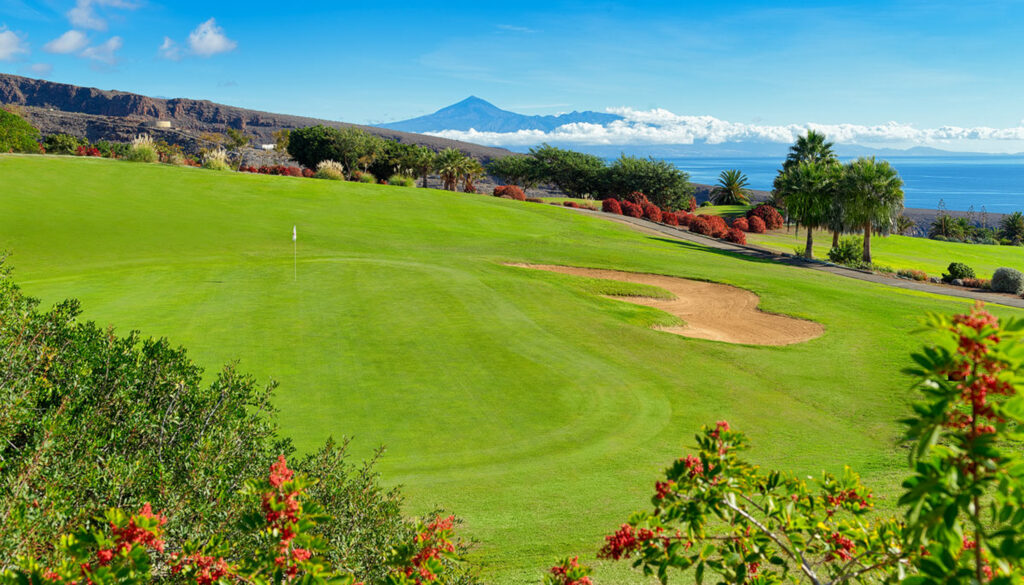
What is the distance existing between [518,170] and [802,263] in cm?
6496

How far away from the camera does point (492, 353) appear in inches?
706

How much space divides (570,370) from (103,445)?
1249 cm

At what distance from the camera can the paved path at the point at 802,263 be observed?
3594 cm

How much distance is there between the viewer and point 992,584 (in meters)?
2.46

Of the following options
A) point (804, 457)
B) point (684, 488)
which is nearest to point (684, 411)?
point (804, 457)

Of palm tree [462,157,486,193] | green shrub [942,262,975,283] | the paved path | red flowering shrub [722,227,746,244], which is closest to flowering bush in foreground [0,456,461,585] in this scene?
the paved path

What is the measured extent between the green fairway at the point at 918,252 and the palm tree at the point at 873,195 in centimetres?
551

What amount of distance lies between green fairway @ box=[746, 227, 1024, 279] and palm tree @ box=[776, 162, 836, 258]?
437 cm

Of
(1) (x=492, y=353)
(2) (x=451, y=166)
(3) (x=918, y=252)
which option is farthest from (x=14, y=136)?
(3) (x=918, y=252)

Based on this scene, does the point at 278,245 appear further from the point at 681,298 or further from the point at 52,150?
the point at 52,150

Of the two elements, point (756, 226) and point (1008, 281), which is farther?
point (756, 226)

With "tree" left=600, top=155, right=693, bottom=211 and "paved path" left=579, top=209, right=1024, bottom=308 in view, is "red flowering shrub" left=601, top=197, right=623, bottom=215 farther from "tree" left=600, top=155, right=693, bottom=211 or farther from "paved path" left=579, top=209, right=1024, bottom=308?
"tree" left=600, top=155, right=693, bottom=211

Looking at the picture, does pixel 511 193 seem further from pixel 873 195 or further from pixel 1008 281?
pixel 1008 281

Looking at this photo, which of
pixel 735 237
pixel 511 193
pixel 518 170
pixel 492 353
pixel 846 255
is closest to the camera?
pixel 492 353
